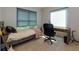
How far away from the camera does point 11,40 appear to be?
75.5 inches

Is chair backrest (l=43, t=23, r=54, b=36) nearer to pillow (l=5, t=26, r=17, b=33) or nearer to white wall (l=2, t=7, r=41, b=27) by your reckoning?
white wall (l=2, t=7, r=41, b=27)

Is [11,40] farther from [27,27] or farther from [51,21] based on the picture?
[51,21]

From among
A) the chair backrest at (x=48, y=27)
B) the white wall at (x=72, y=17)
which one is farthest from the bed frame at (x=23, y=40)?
the white wall at (x=72, y=17)

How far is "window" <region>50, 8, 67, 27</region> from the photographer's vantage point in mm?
1903

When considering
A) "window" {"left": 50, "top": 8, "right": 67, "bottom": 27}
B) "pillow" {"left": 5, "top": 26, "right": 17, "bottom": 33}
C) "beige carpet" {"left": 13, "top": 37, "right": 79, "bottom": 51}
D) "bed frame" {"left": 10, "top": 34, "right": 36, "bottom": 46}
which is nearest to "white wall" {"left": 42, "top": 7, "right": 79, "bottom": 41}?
"window" {"left": 50, "top": 8, "right": 67, "bottom": 27}

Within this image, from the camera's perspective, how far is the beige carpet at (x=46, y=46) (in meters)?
2.12

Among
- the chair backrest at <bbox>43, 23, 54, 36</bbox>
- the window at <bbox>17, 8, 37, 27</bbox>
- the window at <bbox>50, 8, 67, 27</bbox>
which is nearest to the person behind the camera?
the window at <bbox>17, 8, 37, 27</bbox>

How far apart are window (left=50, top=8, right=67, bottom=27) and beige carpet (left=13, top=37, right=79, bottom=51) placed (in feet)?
1.26

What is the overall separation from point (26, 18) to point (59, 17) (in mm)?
730

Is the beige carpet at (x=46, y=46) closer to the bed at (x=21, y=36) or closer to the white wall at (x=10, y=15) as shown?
the bed at (x=21, y=36)

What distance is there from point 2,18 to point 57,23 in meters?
1.15

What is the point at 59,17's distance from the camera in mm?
1915

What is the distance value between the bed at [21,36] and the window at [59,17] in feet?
1.74
